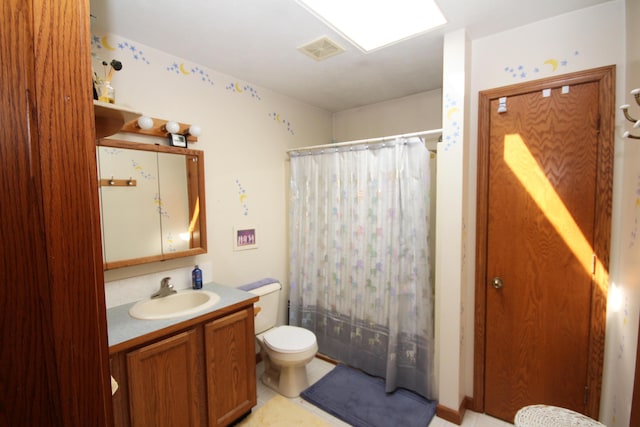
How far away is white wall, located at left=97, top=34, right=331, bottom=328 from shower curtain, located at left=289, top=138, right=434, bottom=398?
22 cm

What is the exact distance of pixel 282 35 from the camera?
5.96 ft

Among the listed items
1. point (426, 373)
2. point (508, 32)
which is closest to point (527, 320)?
point (426, 373)

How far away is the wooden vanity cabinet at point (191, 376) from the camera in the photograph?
139 cm

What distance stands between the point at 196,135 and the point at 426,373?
246 cm

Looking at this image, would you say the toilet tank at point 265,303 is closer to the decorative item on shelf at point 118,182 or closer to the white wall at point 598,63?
the decorative item on shelf at point 118,182

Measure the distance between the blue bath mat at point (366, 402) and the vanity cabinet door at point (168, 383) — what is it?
2.90ft

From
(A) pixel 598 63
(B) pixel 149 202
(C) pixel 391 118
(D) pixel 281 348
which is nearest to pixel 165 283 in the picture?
(B) pixel 149 202

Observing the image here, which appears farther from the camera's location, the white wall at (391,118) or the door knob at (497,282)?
the white wall at (391,118)

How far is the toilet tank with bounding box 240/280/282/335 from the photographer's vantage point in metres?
2.38

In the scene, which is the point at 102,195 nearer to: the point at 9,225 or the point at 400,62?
the point at 9,225

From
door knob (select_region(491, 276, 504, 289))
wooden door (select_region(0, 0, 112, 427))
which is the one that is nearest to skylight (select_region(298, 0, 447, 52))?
wooden door (select_region(0, 0, 112, 427))

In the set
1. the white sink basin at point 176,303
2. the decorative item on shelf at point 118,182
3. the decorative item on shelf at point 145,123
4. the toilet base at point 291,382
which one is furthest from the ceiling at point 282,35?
the toilet base at point 291,382

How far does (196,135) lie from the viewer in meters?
2.13

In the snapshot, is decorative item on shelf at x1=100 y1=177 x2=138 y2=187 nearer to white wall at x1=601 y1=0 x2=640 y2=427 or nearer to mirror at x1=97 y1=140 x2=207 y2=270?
mirror at x1=97 y1=140 x2=207 y2=270
